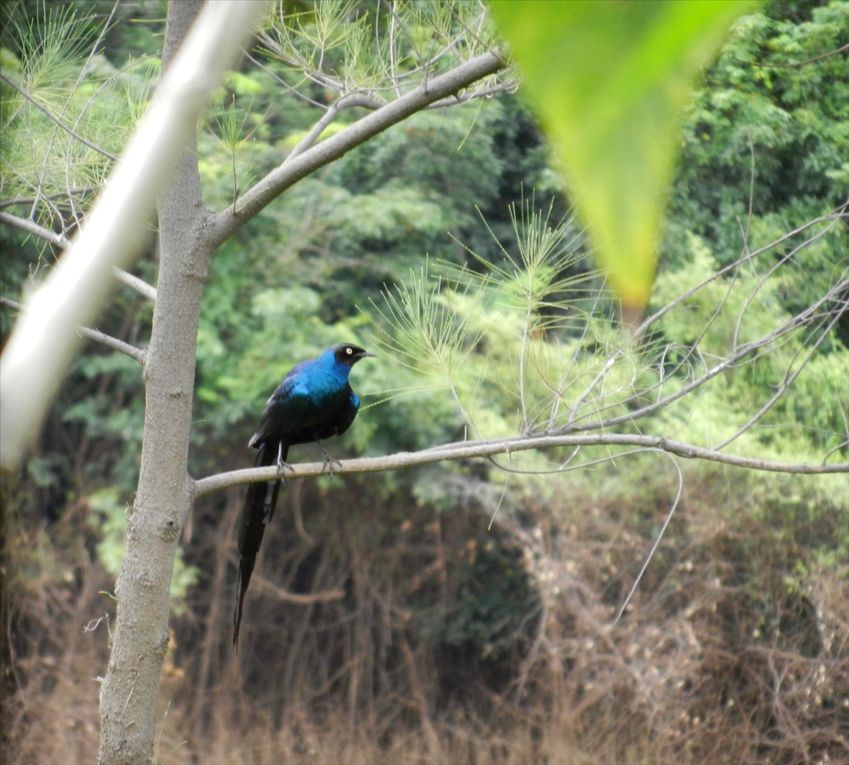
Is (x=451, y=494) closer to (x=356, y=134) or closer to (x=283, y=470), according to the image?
(x=283, y=470)

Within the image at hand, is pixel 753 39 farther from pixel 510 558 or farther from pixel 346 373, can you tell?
pixel 510 558

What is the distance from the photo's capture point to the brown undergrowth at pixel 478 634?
12.9 feet

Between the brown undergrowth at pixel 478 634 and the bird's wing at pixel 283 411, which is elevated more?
the bird's wing at pixel 283 411

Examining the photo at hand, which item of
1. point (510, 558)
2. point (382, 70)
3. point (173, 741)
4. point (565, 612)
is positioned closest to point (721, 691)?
point (565, 612)

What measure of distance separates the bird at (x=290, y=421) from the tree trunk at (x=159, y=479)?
45 cm

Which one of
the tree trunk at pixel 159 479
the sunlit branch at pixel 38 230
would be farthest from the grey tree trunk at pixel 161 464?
the sunlit branch at pixel 38 230

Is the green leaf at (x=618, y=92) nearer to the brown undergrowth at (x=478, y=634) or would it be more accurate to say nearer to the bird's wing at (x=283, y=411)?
the bird's wing at (x=283, y=411)

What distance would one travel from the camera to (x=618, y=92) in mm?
235

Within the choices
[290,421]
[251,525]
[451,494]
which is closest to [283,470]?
[251,525]

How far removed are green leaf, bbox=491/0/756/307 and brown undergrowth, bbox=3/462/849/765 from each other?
3310 mm

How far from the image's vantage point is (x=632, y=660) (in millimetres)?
4281

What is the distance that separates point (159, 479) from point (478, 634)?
12.7ft

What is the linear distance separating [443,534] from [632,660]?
156 cm

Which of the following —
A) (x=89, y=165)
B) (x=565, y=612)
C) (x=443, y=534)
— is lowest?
(x=565, y=612)
